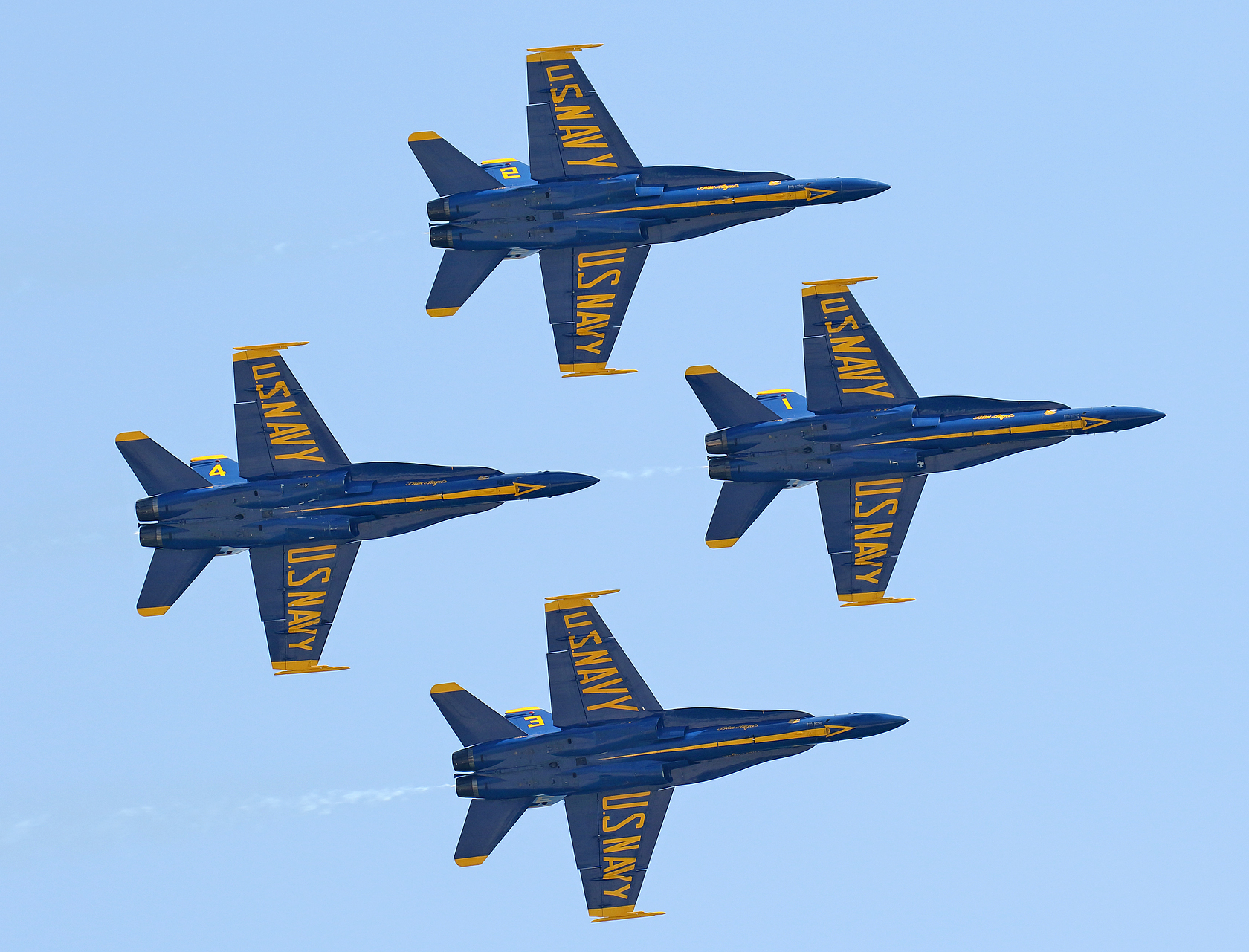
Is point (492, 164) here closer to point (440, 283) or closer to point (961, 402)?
point (440, 283)

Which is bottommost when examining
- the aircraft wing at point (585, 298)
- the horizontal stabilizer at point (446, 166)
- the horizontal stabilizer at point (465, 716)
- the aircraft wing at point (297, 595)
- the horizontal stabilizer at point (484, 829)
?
the horizontal stabilizer at point (484, 829)

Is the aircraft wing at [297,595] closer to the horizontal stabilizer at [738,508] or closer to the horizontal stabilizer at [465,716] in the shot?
the horizontal stabilizer at [465,716]

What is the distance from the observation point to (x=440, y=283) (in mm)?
87125

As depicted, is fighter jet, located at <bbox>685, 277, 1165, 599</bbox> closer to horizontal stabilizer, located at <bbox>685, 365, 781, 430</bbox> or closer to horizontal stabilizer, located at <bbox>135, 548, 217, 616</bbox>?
horizontal stabilizer, located at <bbox>685, 365, 781, 430</bbox>

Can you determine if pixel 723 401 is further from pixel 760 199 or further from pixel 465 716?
pixel 465 716

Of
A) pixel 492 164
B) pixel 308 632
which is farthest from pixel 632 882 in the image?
pixel 492 164

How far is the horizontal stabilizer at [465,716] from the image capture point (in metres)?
83.5

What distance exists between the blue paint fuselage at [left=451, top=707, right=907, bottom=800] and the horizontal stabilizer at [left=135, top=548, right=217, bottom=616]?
34.0ft

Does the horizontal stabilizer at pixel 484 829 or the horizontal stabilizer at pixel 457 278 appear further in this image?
the horizontal stabilizer at pixel 457 278

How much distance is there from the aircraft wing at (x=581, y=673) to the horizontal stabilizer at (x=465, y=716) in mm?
1907

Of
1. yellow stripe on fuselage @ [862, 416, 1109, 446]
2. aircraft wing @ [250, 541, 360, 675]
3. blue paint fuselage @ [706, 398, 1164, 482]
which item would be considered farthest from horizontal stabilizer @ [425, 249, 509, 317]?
yellow stripe on fuselage @ [862, 416, 1109, 446]

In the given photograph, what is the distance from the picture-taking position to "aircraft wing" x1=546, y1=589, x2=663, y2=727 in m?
83.9

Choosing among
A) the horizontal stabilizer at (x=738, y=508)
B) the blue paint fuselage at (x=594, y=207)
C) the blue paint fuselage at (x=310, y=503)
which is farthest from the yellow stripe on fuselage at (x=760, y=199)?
the blue paint fuselage at (x=310, y=503)

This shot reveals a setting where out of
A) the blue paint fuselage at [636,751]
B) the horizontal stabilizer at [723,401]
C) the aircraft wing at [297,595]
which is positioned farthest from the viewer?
the horizontal stabilizer at [723,401]
